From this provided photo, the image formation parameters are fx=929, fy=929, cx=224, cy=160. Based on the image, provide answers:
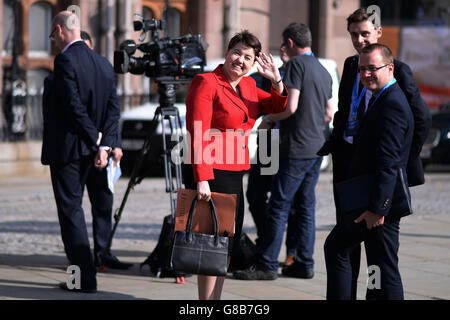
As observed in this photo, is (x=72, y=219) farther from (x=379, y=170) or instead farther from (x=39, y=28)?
(x=39, y=28)

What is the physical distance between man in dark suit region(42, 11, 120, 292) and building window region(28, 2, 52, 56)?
1354cm

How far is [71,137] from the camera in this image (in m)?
6.53

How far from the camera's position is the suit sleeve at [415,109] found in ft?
17.2

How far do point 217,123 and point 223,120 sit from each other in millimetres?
42

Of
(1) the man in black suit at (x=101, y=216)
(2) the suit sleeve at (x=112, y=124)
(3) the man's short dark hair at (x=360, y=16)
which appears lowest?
(1) the man in black suit at (x=101, y=216)

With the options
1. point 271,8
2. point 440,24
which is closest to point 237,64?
point 440,24

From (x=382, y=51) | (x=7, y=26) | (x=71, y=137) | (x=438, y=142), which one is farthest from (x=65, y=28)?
(x=7, y=26)

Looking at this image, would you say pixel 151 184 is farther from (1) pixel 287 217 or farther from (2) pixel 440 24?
(2) pixel 440 24

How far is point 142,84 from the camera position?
21312mm

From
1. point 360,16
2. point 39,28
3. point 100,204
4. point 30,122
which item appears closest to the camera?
point 360,16

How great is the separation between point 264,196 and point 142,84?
45.4 ft

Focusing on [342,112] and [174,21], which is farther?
[174,21]

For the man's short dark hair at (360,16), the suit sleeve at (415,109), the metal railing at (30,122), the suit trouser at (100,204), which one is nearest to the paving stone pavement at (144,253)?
the suit trouser at (100,204)

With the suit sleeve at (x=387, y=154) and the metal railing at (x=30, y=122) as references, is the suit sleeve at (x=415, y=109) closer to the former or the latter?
the suit sleeve at (x=387, y=154)
